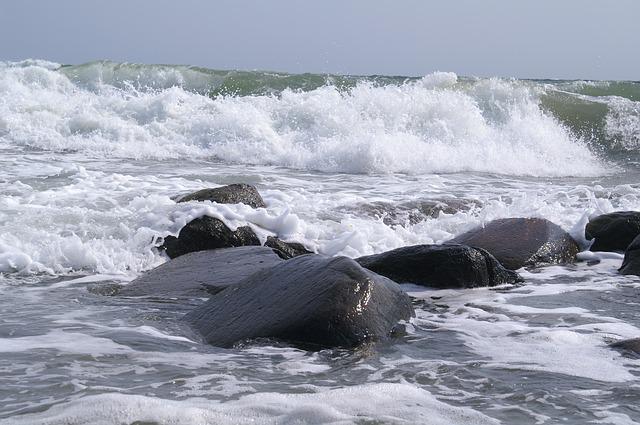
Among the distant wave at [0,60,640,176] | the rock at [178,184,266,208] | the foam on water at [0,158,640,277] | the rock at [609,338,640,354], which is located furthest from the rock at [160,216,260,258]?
the distant wave at [0,60,640,176]

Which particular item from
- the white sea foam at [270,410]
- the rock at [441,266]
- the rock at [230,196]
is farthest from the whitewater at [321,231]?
the rock at [230,196]

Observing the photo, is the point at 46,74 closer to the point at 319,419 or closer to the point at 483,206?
the point at 483,206

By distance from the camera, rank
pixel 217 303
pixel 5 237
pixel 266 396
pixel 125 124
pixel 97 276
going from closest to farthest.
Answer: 1. pixel 266 396
2. pixel 217 303
3. pixel 97 276
4. pixel 5 237
5. pixel 125 124

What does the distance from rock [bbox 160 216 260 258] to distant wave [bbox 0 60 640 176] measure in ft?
18.5

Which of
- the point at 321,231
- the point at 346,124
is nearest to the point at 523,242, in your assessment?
the point at 321,231

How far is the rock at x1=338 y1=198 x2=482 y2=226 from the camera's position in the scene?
8133 millimetres

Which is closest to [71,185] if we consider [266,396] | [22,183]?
[22,183]

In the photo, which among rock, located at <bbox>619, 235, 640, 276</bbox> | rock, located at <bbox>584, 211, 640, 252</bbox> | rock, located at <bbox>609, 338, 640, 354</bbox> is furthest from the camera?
rock, located at <bbox>584, 211, 640, 252</bbox>

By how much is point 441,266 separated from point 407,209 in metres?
2.79

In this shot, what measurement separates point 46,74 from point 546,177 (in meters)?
11.4

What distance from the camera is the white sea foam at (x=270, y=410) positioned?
10.2 ft

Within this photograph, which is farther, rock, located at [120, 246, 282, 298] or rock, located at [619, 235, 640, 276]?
rock, located at [619, 235, 640, 276]

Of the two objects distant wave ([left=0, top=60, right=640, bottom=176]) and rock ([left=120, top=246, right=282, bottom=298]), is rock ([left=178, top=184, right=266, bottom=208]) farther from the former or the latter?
distant wave ([left=0, top=60, right=640, bottom=176])

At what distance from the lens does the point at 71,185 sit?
8820 mm
